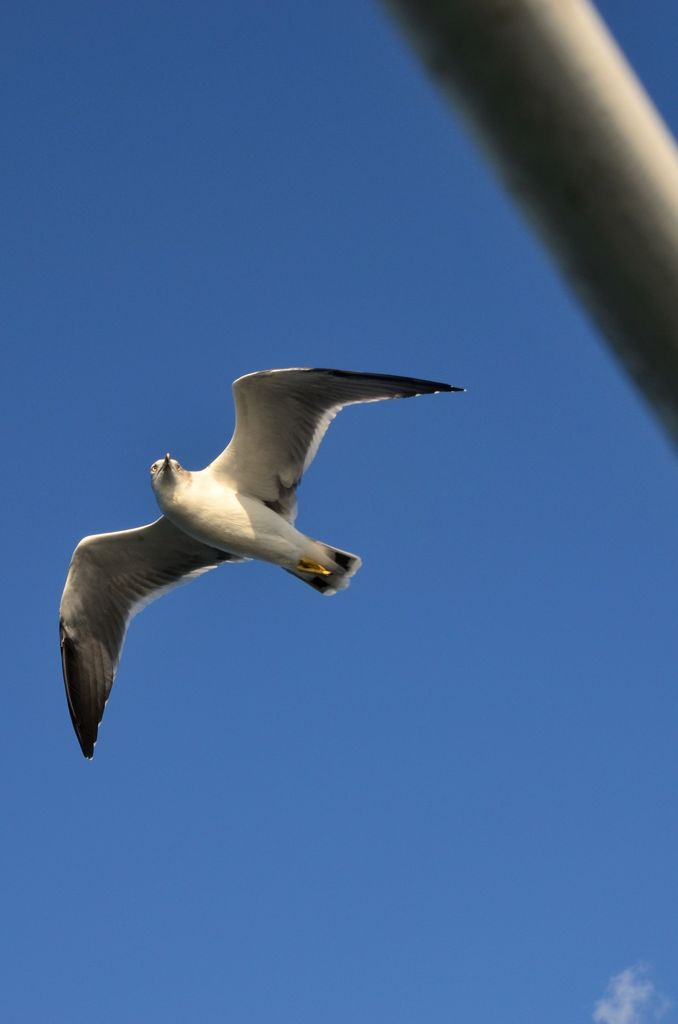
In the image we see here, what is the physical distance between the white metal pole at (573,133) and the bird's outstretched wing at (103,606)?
12.8 meters

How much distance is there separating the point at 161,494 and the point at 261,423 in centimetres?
122

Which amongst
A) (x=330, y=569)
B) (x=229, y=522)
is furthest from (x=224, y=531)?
(x=330, y=569)

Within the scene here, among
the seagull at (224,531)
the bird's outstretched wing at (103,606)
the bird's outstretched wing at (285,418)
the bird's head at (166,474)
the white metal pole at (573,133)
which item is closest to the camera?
the white metal pole at (573,133)

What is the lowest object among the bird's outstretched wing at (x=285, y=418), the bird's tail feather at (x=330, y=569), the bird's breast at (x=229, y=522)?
the bird's tail feather at (x=330, y=569)

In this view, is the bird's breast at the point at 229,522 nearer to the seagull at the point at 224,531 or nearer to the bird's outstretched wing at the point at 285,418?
the seagull at the point at 224,531

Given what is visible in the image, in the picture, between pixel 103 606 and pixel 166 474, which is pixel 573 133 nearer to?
pixel 166 474

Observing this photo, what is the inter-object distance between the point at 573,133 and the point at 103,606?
13398 mm

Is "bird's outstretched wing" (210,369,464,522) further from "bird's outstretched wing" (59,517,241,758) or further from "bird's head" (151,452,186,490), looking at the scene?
"bird's outstretched wing" (59,517,241,758)

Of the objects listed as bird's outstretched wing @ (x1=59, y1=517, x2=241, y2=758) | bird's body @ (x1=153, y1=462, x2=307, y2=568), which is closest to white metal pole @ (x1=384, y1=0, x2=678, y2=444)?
bird's body @ (x1=153, y1=462, x2=307, y2=568)

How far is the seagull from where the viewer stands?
11.9 m

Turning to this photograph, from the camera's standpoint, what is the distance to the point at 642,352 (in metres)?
0.87

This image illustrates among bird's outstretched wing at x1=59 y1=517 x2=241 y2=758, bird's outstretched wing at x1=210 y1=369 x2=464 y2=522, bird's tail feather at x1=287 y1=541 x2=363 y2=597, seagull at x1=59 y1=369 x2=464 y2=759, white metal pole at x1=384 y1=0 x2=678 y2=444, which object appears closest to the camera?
white metal pole at x1=384 y1=0 x2=678 y2=444

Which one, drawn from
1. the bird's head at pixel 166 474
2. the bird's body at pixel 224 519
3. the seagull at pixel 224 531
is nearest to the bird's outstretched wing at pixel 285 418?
the seagull at pixel 224 531

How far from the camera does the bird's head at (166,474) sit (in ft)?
39.4
